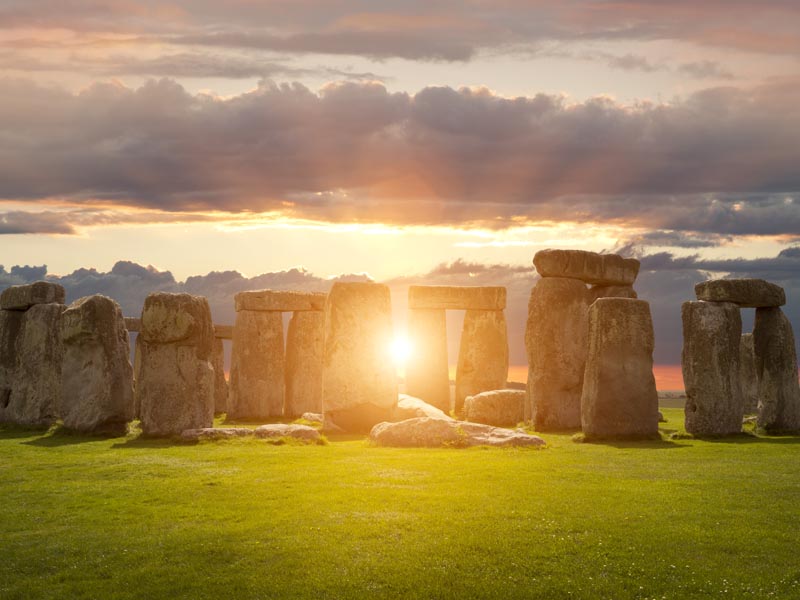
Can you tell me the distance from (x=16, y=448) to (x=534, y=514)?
12683mm

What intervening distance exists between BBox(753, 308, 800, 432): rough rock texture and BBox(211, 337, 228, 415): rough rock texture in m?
18.0

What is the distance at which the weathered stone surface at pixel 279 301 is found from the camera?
1224 inches

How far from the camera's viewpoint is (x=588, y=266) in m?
26.1

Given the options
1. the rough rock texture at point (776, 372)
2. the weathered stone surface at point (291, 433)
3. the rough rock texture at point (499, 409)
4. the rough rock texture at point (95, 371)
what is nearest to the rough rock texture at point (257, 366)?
the rough rock texture at point (499, 409)

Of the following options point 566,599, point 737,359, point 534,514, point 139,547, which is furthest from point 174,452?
point 737,359

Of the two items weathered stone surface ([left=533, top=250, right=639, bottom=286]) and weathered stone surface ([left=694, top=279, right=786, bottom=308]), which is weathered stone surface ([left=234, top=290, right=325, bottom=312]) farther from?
weathered stone surface ([left=694, top=279, right=786, bottom=308])

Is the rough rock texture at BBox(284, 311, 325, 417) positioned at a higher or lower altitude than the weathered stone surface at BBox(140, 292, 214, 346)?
lower

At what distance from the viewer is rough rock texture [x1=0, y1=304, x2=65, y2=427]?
24.5 meters

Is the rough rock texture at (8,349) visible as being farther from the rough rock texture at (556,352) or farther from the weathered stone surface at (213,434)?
the rough rock texture at (556,352)

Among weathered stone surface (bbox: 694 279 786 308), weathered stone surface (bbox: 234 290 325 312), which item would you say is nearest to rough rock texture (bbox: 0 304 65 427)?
weathered stone surface (bbox: 234 290 325 312)

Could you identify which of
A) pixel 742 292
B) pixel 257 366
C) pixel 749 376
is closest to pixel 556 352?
pixel 742 292

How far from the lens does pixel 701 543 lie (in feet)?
36.9

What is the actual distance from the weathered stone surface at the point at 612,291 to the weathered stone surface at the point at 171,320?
11927 millimetres

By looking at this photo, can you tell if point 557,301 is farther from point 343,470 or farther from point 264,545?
point 264,545
